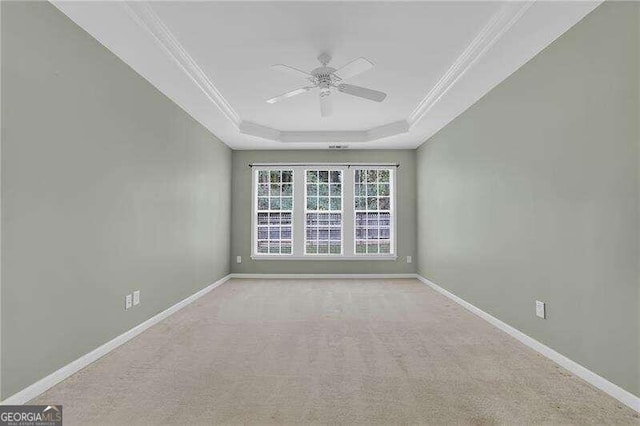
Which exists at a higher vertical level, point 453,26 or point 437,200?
point 453,26

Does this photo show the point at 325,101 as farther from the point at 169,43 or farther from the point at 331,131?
the point at 331,131

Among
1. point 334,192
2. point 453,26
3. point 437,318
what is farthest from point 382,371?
point 334,192

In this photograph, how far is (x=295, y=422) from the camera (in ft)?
5.84

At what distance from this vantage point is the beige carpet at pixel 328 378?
1.85m

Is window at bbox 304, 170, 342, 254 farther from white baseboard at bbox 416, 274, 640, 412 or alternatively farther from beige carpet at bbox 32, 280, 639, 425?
white baseboard at bbox 416, 274, 640, 412

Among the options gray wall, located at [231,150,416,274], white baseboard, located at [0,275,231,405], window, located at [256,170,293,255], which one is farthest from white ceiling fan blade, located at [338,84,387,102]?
window, located at [256,170,293,255]

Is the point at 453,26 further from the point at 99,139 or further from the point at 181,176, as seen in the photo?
the point at 181,176

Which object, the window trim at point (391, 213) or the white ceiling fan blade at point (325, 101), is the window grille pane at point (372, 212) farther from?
the white ceiling fan blade at point (325, 101)

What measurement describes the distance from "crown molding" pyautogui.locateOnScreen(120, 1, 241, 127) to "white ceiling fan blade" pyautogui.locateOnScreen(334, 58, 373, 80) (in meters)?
1.36

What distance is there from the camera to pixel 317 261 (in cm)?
642

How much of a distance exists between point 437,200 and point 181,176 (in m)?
3.74

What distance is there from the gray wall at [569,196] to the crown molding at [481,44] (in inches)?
17.4

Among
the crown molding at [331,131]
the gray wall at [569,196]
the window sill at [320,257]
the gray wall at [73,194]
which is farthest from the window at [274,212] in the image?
the gray wall at [569,196]

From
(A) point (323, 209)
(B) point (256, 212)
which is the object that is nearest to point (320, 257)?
(A) point (323, 209)
